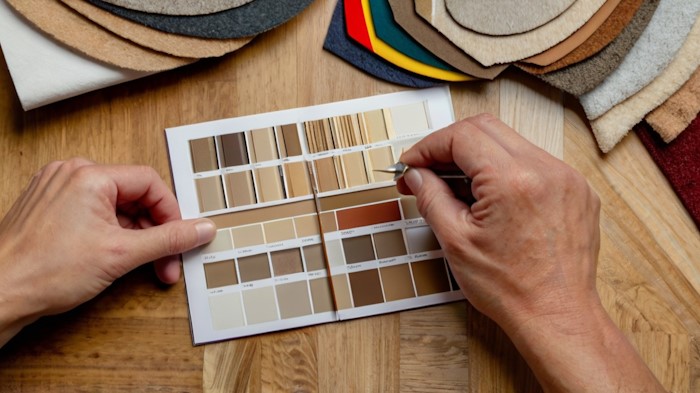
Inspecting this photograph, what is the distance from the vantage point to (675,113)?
0.82m

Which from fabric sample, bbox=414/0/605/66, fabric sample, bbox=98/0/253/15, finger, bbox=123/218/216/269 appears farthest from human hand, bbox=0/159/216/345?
fabric sample, bbox=414/0/605/66

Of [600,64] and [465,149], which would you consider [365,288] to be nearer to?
[465,149]

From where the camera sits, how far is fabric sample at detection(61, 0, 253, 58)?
79 centimetres

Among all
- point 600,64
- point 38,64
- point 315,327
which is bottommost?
point 315,327

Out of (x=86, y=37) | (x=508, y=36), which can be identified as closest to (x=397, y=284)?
(x=508, y=36)

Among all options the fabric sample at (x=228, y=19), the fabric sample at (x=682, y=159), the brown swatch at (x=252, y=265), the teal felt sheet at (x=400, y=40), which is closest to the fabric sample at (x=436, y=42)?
the teal felt sheet at (x=400, y=40)

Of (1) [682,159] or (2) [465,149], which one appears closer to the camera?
(2) [465,149]

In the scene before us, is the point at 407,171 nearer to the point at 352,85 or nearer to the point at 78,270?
the point at 352,85

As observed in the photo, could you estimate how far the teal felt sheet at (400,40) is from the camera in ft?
2.70

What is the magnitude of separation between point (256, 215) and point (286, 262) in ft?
0.24

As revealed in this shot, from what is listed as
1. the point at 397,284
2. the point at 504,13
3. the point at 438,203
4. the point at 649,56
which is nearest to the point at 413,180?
the point at 438,203

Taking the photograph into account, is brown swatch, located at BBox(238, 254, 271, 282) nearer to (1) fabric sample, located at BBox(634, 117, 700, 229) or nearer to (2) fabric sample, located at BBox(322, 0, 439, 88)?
(2) fabric sample, located at BBox(322, 0, 439, 88)

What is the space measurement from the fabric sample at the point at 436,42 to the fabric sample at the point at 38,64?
0.39m

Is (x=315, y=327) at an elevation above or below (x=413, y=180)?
below
